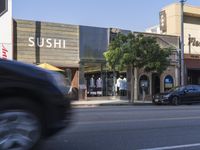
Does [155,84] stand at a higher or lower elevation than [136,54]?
lower

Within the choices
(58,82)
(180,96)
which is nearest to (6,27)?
(180,96)

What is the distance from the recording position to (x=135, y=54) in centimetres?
3077

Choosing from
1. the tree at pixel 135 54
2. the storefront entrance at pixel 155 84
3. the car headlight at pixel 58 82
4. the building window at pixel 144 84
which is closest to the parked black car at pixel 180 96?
the tree at pixel 135 54

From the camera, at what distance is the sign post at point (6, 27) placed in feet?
97.1

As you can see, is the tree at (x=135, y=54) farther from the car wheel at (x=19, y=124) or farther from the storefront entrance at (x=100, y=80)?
the car wheel at (x=19, y=124)

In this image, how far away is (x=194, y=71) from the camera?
132ft

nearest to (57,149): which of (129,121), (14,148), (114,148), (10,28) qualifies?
(114,148)

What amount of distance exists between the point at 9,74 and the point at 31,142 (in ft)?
3.20

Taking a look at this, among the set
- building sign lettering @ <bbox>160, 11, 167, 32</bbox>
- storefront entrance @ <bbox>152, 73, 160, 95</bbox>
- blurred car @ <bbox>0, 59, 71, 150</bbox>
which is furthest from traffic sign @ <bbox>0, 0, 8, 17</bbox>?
blurred car @ <bbox>0, 59, 71, 150</bbox>

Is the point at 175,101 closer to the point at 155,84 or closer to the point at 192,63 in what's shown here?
the point at 155,84

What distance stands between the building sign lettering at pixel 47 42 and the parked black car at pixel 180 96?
7.34 metres

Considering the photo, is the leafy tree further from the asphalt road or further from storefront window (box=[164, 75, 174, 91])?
the asphalt road

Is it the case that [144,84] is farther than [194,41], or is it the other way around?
[194,41]

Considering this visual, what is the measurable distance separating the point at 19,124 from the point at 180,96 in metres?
24.4
